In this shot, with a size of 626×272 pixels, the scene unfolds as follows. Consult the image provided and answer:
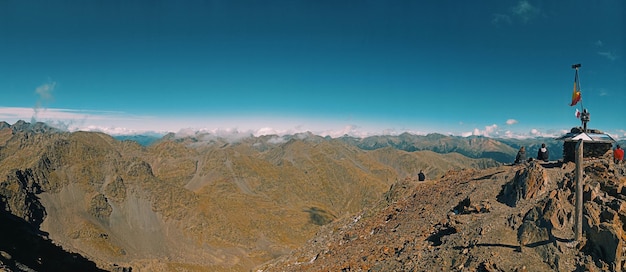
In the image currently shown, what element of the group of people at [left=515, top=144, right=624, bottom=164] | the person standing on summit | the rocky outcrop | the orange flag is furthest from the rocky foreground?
the orange flag

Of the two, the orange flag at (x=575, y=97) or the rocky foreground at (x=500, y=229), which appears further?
the orange flag at (x=575, y=97)

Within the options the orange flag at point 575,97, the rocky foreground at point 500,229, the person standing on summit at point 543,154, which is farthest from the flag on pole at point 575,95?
the person standing on summit at point 543,154

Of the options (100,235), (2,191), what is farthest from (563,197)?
(2,191)

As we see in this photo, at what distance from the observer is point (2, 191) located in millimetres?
188125

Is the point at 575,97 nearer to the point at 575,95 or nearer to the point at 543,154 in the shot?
the point at 575,95

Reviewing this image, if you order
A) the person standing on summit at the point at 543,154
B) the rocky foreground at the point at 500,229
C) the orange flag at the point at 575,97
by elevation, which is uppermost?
the orange flag at the point at 575,97

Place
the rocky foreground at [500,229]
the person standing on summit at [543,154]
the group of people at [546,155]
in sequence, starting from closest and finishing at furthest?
the rocky foreground at [500,229]
the group of people at [546,155]
the person standing on summit at [543,154]

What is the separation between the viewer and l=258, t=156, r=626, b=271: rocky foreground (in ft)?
63.6

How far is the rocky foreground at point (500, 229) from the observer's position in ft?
63.6

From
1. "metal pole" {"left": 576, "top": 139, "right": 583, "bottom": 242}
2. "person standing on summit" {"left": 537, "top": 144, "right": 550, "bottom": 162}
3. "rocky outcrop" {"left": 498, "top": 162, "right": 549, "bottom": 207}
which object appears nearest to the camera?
"metal pole" {"left": 576, "top": 139, "right": 583, "bottom": 242}

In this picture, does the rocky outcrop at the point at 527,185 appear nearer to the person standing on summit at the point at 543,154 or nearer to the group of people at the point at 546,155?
the group of people at the point at 546,155

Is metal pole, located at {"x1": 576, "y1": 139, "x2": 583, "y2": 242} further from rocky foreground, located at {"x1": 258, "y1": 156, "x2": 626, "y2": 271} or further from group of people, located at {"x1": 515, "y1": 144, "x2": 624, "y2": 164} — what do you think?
group of people, located at {"x1": 515, "y1": 144, "x2": 624, "y2": 164}

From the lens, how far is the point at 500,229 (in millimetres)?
23875

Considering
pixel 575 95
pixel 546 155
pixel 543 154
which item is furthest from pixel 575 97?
pixel 543 154
